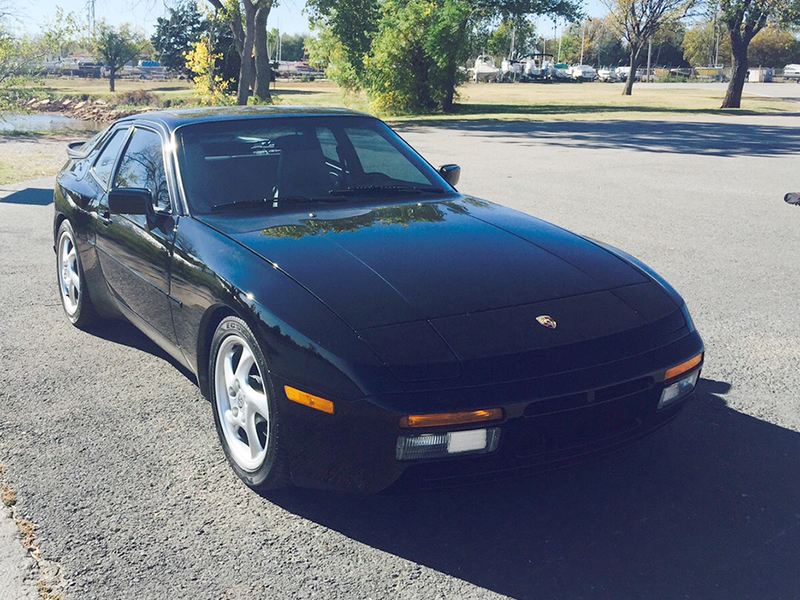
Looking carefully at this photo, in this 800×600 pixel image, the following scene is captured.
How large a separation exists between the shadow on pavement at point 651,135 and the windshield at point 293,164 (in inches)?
551

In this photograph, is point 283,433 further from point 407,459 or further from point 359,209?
point 359,209

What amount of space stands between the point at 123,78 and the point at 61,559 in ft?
305

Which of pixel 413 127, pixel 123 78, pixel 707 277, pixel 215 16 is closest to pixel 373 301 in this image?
pixel 707 277

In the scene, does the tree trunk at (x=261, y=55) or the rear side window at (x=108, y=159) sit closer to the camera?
the rear side window at (x=108, y=159)

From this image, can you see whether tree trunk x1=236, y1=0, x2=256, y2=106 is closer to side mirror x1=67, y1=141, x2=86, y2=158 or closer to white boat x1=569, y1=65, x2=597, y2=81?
side mirror x1=67, y1=141, x2=86, y2=158

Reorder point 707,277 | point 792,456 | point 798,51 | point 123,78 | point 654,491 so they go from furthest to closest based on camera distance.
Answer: point 798,51 → point 123,78 → point 707,277 → point 792,456 → point 654,491

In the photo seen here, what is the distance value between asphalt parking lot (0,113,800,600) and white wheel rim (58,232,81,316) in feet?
0.53

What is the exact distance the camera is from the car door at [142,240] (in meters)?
3.97

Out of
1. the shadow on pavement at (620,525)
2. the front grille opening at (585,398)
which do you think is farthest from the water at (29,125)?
the front grille opening at (585,398)

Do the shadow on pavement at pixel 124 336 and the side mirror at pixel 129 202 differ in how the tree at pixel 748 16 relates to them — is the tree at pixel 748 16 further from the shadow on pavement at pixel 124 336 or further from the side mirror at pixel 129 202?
the side mirror at pixel 129 202

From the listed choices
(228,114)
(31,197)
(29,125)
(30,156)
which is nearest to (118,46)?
(29,125)

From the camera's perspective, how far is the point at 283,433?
2.97m

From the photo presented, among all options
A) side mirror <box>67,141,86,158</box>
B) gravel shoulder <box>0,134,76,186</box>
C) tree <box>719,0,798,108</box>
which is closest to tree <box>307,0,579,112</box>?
tree <box>719,0,798,108</box>

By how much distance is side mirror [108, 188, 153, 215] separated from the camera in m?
4.04
